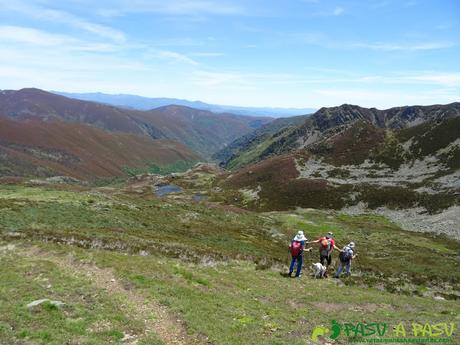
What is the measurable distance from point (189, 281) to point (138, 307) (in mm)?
5084

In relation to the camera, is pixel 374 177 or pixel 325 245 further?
pixel 374 177

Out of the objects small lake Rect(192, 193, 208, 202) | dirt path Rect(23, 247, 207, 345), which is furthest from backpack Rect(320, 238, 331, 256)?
small lake Rect(192, 193, 208, 202)

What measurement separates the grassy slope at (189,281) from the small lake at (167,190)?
248 ft

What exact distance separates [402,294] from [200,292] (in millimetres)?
16582

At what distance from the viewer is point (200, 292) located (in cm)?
2198

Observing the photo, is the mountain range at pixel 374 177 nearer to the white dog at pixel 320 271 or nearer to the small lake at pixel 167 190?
the small lake at pixel 167 190

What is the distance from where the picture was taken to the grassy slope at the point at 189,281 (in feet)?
56.7

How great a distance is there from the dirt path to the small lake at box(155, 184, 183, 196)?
104527mm

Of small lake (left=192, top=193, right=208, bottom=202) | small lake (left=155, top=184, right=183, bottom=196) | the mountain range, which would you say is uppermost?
the mountain range

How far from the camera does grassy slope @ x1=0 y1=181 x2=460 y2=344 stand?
17267 millimetres

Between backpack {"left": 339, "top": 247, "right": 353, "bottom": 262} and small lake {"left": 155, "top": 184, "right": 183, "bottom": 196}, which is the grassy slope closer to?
backpack {"left": 339, "top": 247, "right": 353, "bottom": 262}

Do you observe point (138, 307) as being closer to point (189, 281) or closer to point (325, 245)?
point (189, 281)

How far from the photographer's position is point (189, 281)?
23703 mm

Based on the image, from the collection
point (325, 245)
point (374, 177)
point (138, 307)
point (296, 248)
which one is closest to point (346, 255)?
point (325, 245)
